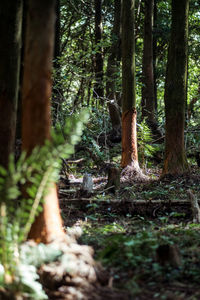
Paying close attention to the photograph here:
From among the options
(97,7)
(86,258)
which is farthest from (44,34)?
(97,7)

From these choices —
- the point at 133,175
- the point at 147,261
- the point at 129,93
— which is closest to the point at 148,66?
the point at 129,93

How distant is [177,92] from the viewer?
8.46 m

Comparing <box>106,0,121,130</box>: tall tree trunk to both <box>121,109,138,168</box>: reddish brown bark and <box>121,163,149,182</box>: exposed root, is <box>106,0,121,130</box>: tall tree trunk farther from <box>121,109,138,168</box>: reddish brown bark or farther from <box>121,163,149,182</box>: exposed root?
<box>121,163,149,182</box>: exposed root

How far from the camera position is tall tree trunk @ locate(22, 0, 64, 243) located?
2.22m

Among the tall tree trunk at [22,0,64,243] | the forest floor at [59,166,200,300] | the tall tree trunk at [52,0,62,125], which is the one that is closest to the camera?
the tall tree trunk at [22,0,64,243]

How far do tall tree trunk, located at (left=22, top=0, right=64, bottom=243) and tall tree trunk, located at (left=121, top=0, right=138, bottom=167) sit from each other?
7.40 meters

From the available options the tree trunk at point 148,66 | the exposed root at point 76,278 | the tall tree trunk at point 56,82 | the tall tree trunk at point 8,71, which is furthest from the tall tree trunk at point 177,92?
the tree trunk at point 148,66

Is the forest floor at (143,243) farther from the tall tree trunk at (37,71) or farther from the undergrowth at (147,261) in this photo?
the tall tree trunk at (37,71)

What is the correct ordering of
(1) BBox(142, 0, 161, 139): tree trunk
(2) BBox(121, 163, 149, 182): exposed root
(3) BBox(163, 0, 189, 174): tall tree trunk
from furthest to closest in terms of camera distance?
1. (1) BBox(142, 0, 161, 139): tree trunk
2. (2) BBox(121, 163, 149, 182): exposed root
3. (3) BBox(163, 0, 189, 174): tall tree trunk

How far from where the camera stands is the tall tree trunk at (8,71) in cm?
334

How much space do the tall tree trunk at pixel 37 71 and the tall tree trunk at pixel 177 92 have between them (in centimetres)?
655

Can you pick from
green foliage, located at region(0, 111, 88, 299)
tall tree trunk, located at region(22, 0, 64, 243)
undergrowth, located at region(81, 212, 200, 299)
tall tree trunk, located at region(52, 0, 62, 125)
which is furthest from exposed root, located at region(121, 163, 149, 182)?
green foliage, located at region(0, 111, 88, 299)

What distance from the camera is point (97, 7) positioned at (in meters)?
16.7

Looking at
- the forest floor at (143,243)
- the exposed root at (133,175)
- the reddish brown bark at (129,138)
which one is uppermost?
the reddish brown bark at (129,138)
